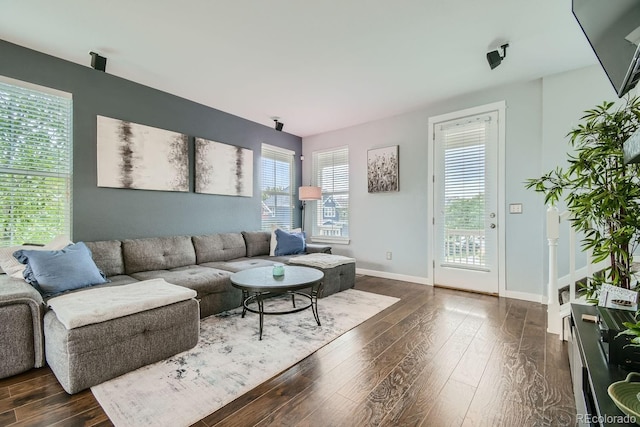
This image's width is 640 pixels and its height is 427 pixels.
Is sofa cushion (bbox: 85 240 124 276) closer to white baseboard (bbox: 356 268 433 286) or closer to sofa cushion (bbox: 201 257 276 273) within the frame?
sofa cushion (bbox: 201 257 276 273)

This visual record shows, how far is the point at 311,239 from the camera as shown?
565 centimetres

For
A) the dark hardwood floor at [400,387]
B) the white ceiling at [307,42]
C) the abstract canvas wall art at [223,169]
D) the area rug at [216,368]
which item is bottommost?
the dark hardwood floor at [400,387]

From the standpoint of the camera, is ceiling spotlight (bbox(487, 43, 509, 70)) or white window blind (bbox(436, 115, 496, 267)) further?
white window blind (bbox(436, 115, 496, 267))

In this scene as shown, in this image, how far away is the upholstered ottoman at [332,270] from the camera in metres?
3.54

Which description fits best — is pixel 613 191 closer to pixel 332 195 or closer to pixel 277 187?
pixel 332 195

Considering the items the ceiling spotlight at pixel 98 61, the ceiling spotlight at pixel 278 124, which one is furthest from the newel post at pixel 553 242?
the ceiling spotlight at pixel 98 61

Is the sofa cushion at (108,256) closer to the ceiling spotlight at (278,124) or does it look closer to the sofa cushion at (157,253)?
the sofa cushion at (157,253)

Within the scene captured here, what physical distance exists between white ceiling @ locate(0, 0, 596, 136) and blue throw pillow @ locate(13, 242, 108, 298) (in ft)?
6.27

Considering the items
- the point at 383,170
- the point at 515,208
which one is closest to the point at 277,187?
the point at 383,170

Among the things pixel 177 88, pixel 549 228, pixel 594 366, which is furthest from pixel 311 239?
pixel 594 366

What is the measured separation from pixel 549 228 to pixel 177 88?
4326mm

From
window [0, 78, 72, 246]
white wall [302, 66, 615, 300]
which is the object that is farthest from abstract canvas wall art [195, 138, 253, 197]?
white wall [302, 66, 615, 300]

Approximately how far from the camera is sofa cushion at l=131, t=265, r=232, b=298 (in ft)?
8.84

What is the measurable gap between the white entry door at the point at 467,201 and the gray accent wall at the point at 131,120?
305cm
